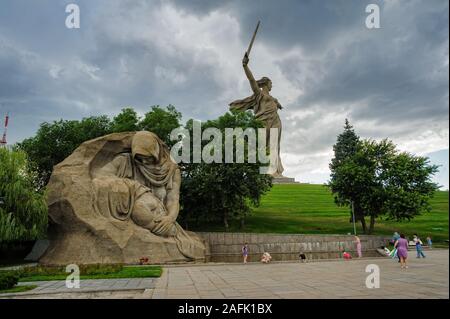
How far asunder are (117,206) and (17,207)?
490cm

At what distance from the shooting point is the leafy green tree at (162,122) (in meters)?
31.5

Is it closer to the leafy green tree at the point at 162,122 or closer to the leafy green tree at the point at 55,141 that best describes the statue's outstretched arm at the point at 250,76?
the leafy green tree at the point at 162,122

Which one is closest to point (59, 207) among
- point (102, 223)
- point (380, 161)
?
point (102, 223)

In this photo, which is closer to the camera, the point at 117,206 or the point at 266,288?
the point at 266,288

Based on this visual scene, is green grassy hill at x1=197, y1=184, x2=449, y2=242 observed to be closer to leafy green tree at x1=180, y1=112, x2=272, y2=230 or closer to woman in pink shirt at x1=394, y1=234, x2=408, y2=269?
leafy green tree at x1=180, y1=112, x2=272, y2=230

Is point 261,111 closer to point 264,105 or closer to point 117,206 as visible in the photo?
point 264,105

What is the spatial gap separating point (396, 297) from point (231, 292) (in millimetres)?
3843

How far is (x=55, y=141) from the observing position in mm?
32656

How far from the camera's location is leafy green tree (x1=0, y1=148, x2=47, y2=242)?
1698 cm

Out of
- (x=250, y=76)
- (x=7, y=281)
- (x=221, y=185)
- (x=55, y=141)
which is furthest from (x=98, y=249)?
(x=250, y=76)

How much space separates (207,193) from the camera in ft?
92.7

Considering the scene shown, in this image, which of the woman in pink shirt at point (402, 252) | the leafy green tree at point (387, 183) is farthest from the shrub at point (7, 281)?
the leafy green tree at point (387, 183)

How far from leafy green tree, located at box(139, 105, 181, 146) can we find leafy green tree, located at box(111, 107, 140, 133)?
813mm

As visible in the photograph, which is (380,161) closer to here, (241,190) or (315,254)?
(315,254)
